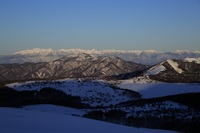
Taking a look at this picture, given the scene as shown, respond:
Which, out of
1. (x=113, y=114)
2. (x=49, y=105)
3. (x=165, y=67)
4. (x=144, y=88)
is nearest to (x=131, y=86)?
(x=144, y=88)

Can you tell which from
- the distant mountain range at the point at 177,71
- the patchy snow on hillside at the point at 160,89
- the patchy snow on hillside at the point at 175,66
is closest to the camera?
the patchy snow on hillside at the point at 160,89

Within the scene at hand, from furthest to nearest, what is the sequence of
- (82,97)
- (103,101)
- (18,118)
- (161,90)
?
(161,90)
(82,97)
(103,101)
(18,118)

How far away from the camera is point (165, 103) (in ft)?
117

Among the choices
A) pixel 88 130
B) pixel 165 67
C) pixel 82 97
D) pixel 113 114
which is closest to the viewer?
pixel 88 130

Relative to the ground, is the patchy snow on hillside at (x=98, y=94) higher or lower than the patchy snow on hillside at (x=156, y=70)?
lower

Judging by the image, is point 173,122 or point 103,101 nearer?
point 173,122

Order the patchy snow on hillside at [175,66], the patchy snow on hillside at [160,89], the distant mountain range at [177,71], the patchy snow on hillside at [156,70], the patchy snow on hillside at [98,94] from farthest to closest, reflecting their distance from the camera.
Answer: the patchy snow on hillside at [175,66] → the patchy snow on hillside at [156,70] → the distant mountain range at [177,71] → the patchy snow on hillside at [160,89] → the patchy snow on hillside at [98,94]

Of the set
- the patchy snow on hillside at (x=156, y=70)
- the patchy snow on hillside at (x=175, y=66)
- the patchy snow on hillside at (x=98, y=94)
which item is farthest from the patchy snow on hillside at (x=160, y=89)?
the patchy snow on hillside at (x=175, y=66)

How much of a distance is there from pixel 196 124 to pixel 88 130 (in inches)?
324

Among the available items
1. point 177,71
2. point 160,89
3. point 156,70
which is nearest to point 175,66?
point 177,71

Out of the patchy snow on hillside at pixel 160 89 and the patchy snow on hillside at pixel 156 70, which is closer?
the patchy snow on hillside at pixel 160 89

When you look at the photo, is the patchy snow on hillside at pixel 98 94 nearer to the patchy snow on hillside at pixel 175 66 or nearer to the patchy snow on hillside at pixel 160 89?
the patchy snow on hillside at pixel 160 89

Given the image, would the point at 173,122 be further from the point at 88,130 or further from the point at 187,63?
the point at 187,63

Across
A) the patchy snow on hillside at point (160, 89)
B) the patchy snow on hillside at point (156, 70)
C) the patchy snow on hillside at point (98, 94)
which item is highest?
the patchy snow on hillside at point (156, 70)
